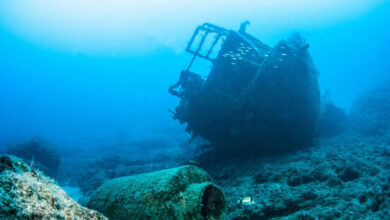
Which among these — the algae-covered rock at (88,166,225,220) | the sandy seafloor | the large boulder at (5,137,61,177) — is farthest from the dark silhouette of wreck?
the large boulder at (5,137,61,177)

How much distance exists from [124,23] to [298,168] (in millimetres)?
165378

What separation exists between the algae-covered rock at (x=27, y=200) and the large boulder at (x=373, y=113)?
49.5 ft

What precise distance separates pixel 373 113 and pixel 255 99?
13.2 meters

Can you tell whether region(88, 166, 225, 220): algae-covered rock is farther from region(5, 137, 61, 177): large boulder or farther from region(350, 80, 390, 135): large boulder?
region(350, 80, 390, 135): large boulder

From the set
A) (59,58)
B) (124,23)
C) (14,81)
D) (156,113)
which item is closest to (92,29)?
(124,23)

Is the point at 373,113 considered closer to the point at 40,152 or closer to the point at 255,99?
the point at 255,99

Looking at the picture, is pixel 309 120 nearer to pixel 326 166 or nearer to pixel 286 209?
pixel 326 166

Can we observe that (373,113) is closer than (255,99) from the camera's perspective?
No

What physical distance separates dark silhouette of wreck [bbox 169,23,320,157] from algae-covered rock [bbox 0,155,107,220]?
248 inches

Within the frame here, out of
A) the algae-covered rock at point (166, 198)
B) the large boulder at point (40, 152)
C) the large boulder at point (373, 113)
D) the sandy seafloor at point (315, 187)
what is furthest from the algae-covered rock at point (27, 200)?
the large boulder at point (373, 113)

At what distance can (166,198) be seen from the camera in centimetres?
271

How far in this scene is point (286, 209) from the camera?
12.6 feet

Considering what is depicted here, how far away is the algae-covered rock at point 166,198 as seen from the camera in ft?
8.66

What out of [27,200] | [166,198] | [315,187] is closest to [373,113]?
[315,187]
